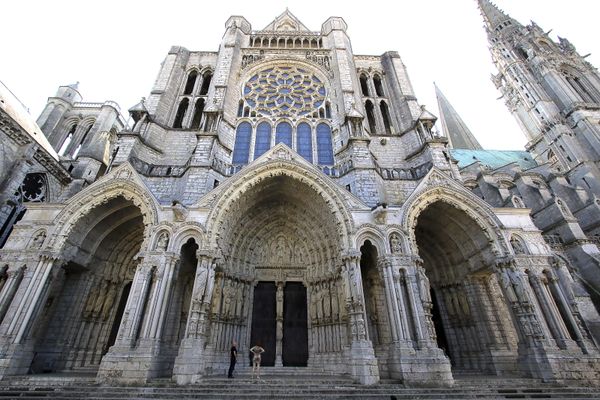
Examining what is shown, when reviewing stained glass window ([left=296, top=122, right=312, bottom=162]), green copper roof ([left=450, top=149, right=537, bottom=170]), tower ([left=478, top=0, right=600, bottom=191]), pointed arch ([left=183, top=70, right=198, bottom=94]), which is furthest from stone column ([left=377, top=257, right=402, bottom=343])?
green copper roof ([left=450, top=149, right=537, bottom=170])

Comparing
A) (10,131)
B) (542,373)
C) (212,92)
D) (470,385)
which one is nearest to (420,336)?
(470,385)

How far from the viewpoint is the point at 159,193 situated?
475 inches

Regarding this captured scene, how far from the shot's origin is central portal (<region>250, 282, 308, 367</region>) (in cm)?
976

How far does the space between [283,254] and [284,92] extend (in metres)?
10.8

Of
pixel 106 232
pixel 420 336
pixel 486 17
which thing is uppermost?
pixel 486 17

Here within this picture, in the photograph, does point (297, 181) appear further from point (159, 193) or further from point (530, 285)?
point (530, 285)

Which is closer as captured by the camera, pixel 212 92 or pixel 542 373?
pixel 542 373

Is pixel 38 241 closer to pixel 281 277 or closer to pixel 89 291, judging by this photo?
pixel 89 291

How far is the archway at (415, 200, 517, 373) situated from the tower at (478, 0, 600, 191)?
16403 millimetres

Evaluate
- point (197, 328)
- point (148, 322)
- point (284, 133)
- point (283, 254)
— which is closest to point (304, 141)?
point (284, 133)

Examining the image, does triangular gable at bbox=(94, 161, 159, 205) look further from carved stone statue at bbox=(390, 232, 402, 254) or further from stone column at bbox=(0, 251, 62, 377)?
carved stone statue at bbox=(390, 232, 402, 254)

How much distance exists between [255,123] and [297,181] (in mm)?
6917

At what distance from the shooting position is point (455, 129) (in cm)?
3659

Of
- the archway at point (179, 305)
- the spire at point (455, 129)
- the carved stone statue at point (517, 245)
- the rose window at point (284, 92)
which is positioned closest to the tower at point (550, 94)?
the spire at point (455, 129)
